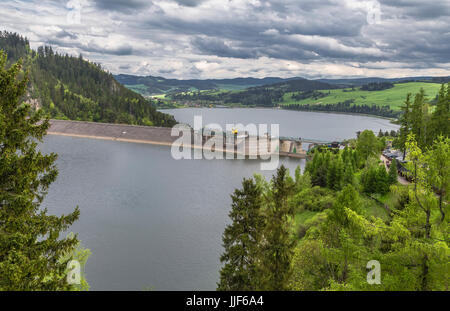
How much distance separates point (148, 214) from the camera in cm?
4259

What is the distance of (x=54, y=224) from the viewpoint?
465 inches

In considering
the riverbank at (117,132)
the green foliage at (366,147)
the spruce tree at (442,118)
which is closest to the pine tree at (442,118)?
the spruce tree at (442,118)

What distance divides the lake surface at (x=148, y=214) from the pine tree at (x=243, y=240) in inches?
455

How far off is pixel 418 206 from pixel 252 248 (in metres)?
7.54

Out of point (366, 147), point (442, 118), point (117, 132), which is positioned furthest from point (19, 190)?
point (117, 132)

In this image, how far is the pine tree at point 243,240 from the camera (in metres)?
16.8

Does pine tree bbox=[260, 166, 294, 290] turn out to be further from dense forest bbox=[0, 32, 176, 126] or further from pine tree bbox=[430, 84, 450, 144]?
dense forest bbox=[0, 32, 176, 126]

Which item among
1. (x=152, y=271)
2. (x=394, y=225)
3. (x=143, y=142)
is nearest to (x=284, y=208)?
(x=394, y=225)

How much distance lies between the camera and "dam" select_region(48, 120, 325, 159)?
101 metres

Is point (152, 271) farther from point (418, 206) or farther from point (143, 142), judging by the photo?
point (143, 142)

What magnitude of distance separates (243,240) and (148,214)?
2823 cm

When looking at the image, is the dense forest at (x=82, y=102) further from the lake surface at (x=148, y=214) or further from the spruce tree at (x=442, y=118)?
the spruce tree at (x=442, y=118)

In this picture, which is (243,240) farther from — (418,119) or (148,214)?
(418,119)

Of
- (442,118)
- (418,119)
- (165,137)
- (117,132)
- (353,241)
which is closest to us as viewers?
(353,241)
